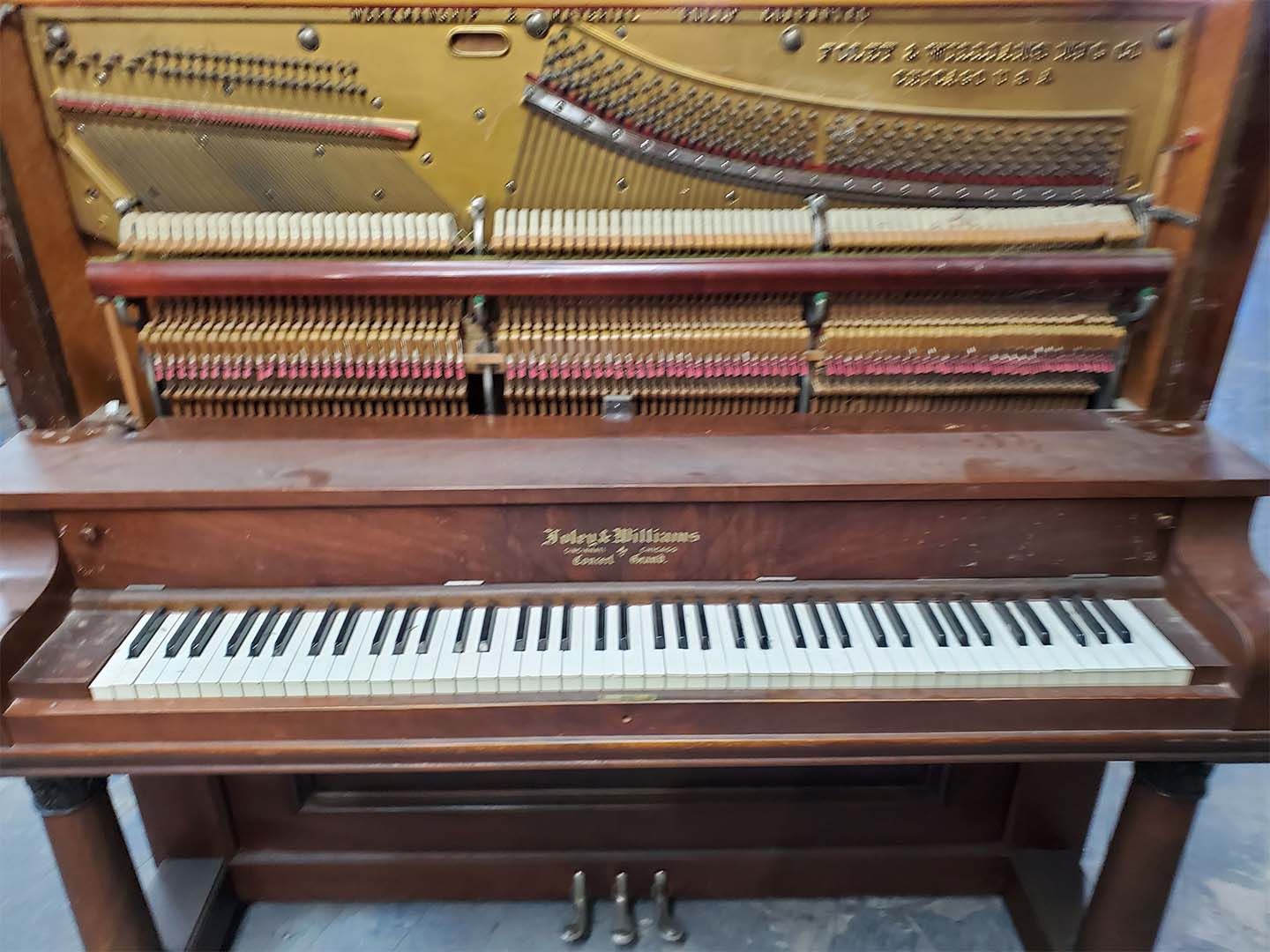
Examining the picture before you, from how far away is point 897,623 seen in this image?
57.4 inches

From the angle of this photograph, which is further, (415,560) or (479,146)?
(479,146)

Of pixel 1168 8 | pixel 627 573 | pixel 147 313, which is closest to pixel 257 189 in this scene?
pixel 147 313

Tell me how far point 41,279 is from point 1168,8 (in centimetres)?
212

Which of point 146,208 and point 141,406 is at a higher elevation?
point 146,208

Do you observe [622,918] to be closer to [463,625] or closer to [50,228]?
[463,625]

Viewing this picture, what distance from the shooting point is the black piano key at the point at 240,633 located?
1.38 meters

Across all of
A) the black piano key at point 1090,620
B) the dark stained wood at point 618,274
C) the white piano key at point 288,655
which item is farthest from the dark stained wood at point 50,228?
the black piano key at point 1090,620

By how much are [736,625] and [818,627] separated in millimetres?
142

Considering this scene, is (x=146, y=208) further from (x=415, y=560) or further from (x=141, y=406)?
(x=415, y=560)

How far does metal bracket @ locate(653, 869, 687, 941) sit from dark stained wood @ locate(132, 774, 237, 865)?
106cm

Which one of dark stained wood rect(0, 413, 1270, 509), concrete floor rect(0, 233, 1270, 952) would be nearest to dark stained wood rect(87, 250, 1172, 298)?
dark stained wood rect(0, 413, 1270, 509)

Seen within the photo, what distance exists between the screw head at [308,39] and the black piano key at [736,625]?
1.26m

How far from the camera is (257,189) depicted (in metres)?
1.61

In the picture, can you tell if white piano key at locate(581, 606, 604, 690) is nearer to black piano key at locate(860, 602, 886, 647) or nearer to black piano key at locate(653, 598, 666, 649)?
black piano key at locate(653, 598, 666, 649)
